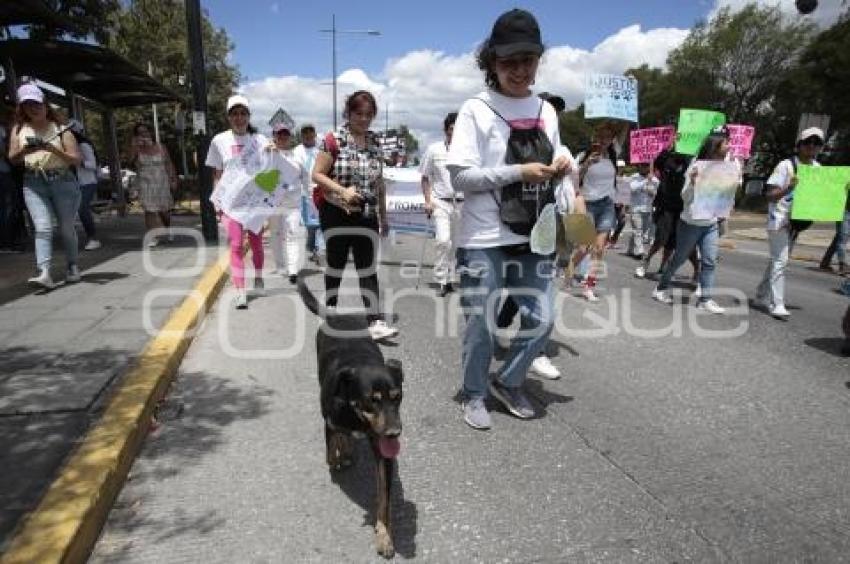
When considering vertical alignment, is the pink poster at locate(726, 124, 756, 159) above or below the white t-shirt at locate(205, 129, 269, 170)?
above

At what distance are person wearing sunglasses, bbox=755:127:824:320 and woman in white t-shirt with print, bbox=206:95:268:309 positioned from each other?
5.35m

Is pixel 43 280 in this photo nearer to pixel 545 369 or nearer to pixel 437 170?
pixel 437 170

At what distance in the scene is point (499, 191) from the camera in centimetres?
336

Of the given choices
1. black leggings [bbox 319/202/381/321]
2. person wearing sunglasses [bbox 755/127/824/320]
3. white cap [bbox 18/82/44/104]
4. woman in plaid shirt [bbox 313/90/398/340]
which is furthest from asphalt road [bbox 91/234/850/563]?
white cap [bbox 18/82/44/104]

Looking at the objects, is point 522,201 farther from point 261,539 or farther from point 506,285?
point 261,539

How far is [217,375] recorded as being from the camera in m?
4.36

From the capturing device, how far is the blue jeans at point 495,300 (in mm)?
3447

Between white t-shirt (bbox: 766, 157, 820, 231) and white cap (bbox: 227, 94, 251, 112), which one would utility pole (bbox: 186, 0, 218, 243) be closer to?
white cap (bbox: 227, 94, 251, 112)

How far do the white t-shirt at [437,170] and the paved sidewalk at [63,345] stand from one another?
2.83 metres

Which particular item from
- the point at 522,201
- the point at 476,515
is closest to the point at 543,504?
the point at 476,515

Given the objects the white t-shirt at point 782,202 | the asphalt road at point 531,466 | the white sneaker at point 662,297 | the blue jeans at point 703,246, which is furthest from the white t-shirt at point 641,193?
the asphalt road at point 531,466

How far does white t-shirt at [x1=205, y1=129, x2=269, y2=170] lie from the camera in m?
Answer: 6.29

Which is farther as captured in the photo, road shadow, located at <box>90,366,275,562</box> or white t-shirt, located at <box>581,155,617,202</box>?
white t-shirt, located at <box>581,155,617,202</box>

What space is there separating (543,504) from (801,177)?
5.36m
